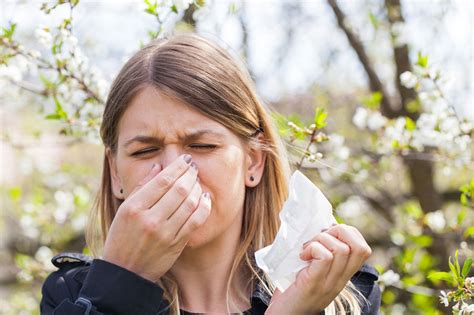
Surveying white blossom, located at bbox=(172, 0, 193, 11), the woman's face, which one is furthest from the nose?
white blossom, located at bbox=(172, 0, 193, 11)

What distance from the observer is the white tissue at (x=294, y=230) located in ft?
5.56

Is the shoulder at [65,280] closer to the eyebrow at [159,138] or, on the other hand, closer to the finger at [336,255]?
the eyebrow at [159,138]

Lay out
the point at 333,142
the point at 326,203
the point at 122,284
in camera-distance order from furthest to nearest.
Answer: the point at 333,142 → the point at 326,203 → the point at 122,284

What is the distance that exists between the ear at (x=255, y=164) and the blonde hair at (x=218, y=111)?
0.6 inches

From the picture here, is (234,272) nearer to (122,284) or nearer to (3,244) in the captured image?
(122,284)

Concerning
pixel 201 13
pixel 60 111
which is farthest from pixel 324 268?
pixel 60 111

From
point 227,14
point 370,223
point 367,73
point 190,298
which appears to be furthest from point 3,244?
point 190,298

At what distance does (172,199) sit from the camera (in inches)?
65.5

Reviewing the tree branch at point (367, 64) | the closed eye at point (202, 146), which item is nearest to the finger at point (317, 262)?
the closed eye at point (202, 146)

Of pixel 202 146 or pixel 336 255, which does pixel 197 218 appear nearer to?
pixel 202 146

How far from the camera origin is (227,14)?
8.99ft

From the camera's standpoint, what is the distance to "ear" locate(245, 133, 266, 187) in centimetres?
206

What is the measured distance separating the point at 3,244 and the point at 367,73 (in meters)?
5.09

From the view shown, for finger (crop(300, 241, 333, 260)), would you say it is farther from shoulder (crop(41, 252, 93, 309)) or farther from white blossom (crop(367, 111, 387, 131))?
white blossom (crop(367, 111, 387, 131))
